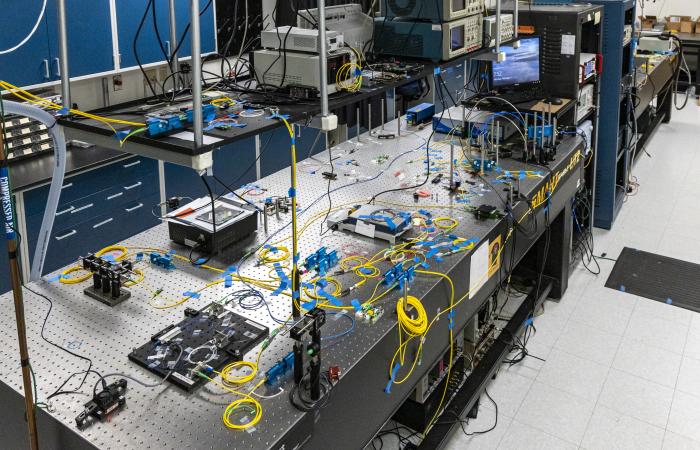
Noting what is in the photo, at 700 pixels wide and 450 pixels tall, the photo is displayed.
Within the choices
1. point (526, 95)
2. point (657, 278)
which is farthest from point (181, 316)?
point (657, 278)

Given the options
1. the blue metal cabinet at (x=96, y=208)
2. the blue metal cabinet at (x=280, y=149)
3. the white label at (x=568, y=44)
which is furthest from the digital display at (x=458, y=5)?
the blue metal cabinet at (x=96, y=208)

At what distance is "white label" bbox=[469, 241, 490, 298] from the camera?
7.85 ft

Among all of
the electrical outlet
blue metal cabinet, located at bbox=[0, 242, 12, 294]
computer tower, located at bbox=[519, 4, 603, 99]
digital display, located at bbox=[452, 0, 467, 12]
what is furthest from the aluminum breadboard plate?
the electrical outlet

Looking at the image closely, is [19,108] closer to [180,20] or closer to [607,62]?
[180,20]

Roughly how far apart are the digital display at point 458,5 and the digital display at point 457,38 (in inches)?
3.3

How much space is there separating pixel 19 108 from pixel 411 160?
2.02m

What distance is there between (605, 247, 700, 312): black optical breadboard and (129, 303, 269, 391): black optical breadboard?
111 inches

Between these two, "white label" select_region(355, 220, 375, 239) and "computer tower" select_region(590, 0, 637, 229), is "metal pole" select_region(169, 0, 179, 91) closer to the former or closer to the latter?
"white label" select_region(355, 220, 375, 239)

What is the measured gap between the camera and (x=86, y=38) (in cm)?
358

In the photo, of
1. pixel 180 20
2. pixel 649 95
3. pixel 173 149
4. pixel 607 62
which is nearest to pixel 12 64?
pixel 180 20

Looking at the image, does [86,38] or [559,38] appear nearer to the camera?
[86,38]

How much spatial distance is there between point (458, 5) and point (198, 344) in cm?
186

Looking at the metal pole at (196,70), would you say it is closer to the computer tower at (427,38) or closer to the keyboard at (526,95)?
the computer tower at (427,38)

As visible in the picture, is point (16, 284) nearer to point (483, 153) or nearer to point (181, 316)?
point (181, 316)
